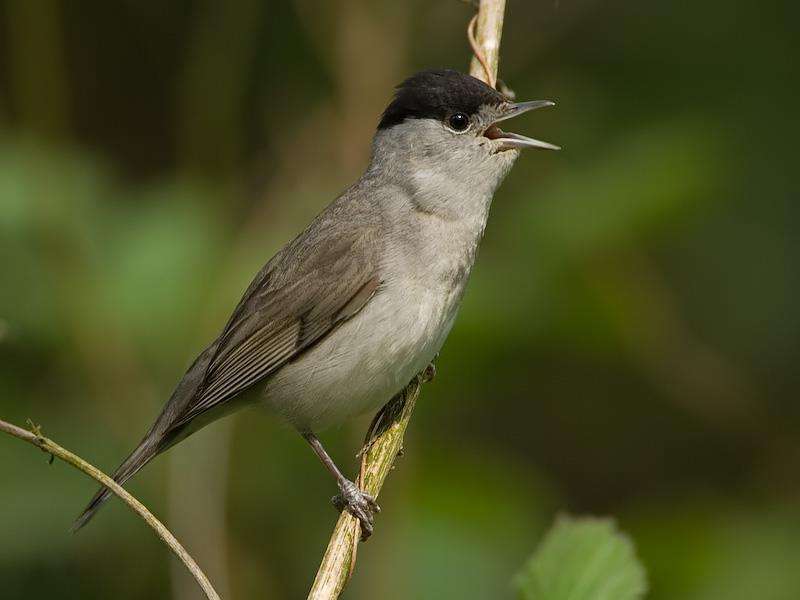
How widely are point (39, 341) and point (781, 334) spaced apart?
377 centimetres

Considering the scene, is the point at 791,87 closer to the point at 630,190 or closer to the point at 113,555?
the point at 630,190

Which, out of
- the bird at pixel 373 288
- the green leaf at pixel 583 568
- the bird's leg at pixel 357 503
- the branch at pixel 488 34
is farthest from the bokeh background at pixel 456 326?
the green leaf at pixel 583 568

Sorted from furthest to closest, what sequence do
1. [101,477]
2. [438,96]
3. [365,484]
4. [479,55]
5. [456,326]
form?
[456,326] → [438,96] → [479,55] → [365,484] → [101,477]

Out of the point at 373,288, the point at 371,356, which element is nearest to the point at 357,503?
the point at 371,356

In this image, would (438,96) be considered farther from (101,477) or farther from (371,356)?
(101,477)

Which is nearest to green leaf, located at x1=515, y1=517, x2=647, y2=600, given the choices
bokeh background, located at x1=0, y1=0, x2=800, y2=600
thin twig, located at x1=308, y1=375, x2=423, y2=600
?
thin twig, located at x1=308, y1=375, x2=423, y2=600

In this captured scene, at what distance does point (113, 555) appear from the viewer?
173 inches

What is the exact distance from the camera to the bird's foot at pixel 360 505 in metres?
3.28

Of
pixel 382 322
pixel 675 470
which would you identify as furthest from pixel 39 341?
pixel 675 470

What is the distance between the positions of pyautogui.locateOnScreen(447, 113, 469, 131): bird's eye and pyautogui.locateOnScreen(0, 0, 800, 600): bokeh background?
1.98 ft

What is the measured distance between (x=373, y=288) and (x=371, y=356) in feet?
0.84

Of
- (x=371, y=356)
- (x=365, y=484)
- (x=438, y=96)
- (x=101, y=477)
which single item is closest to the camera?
(x=101, y=477)

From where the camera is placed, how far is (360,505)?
331 centimetres

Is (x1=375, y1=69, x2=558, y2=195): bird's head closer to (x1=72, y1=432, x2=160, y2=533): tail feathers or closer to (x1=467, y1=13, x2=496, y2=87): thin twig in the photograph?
(x1=467, y1=13, x2=496, y2=87): thin twig
